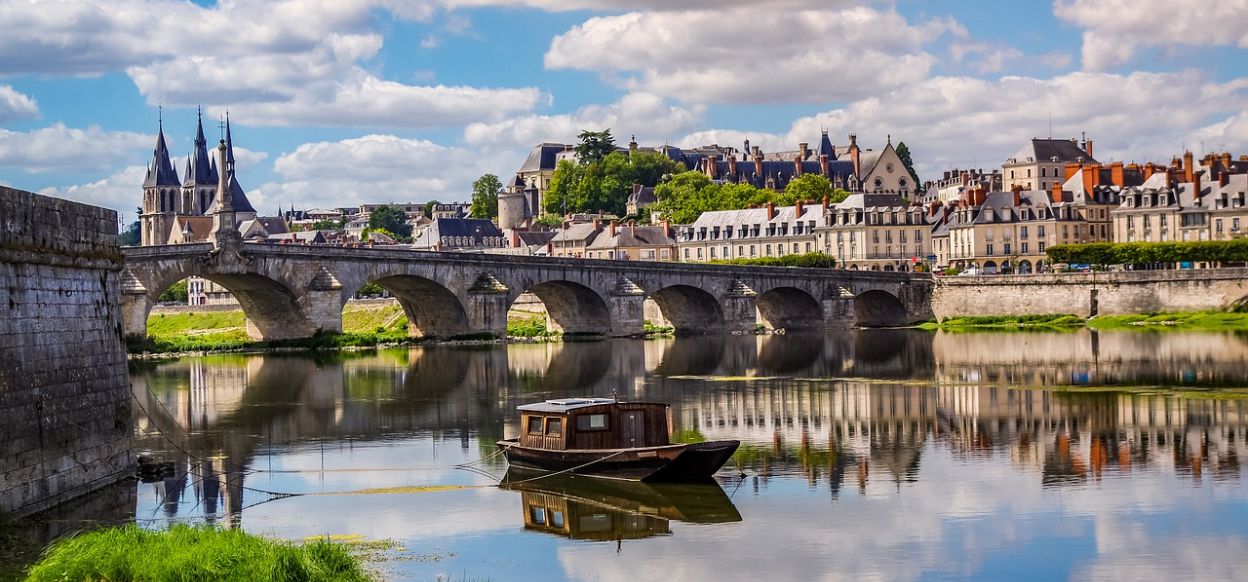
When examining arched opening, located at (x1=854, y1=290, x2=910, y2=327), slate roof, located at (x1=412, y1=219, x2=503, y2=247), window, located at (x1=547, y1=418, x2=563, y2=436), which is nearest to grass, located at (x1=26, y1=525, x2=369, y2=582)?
window, located at (x1=547, y1=418, x2=563, y2=436)

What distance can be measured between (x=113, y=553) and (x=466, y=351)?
49.2m

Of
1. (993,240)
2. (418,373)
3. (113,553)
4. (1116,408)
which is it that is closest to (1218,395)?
(1116,408)

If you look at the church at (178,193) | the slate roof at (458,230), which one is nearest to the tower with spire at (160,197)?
the church at (178,193)

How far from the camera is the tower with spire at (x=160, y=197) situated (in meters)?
159

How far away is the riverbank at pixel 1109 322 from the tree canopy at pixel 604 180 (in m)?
68.9

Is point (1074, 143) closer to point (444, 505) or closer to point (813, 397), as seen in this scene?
point (813, 397)

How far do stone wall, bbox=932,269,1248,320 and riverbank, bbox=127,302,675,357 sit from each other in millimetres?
17478

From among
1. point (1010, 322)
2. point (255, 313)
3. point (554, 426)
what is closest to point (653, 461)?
point (554, 426)

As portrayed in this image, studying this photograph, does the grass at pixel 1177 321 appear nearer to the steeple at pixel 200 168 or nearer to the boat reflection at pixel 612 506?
the boat reflection at pixel 612 506

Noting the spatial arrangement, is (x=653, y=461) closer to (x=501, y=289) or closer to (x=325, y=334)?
(x=325, y=334)

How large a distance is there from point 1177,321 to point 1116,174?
3227 centimetres

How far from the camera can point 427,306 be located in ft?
254

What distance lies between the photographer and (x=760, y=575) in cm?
2120

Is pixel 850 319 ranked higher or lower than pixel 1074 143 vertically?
lower
